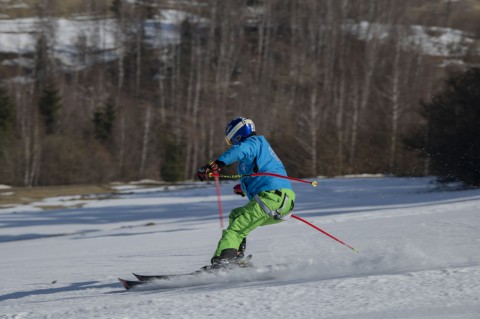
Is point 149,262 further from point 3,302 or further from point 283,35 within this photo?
point 283,35

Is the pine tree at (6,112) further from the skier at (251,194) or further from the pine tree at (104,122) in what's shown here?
the skier at (251,194)

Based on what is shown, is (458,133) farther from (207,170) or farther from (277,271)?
(207,170)

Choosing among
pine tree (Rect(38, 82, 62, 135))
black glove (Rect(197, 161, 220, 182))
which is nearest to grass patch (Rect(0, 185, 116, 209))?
black glove (Rect(197, 161, 220, 182))

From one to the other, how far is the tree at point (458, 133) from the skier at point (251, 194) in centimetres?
1298

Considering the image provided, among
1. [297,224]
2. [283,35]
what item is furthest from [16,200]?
[283,35]

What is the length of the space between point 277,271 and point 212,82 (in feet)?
134

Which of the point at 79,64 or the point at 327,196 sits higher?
the point at 79,64

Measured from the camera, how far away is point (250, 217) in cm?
567

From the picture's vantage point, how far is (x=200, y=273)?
18.0 feet

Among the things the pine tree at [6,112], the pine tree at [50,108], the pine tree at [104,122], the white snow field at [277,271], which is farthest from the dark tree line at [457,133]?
the pine tree at [50,108]

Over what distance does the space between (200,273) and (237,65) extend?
4468 cm

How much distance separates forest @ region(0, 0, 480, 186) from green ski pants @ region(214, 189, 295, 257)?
20227mm

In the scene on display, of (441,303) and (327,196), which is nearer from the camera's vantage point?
(441,303)

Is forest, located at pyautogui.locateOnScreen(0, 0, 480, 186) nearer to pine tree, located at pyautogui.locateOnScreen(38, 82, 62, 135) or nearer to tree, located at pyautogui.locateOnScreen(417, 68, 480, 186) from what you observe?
pine tree, located at pyautogui.locateOnScreen(38, 82, 62, 135)
